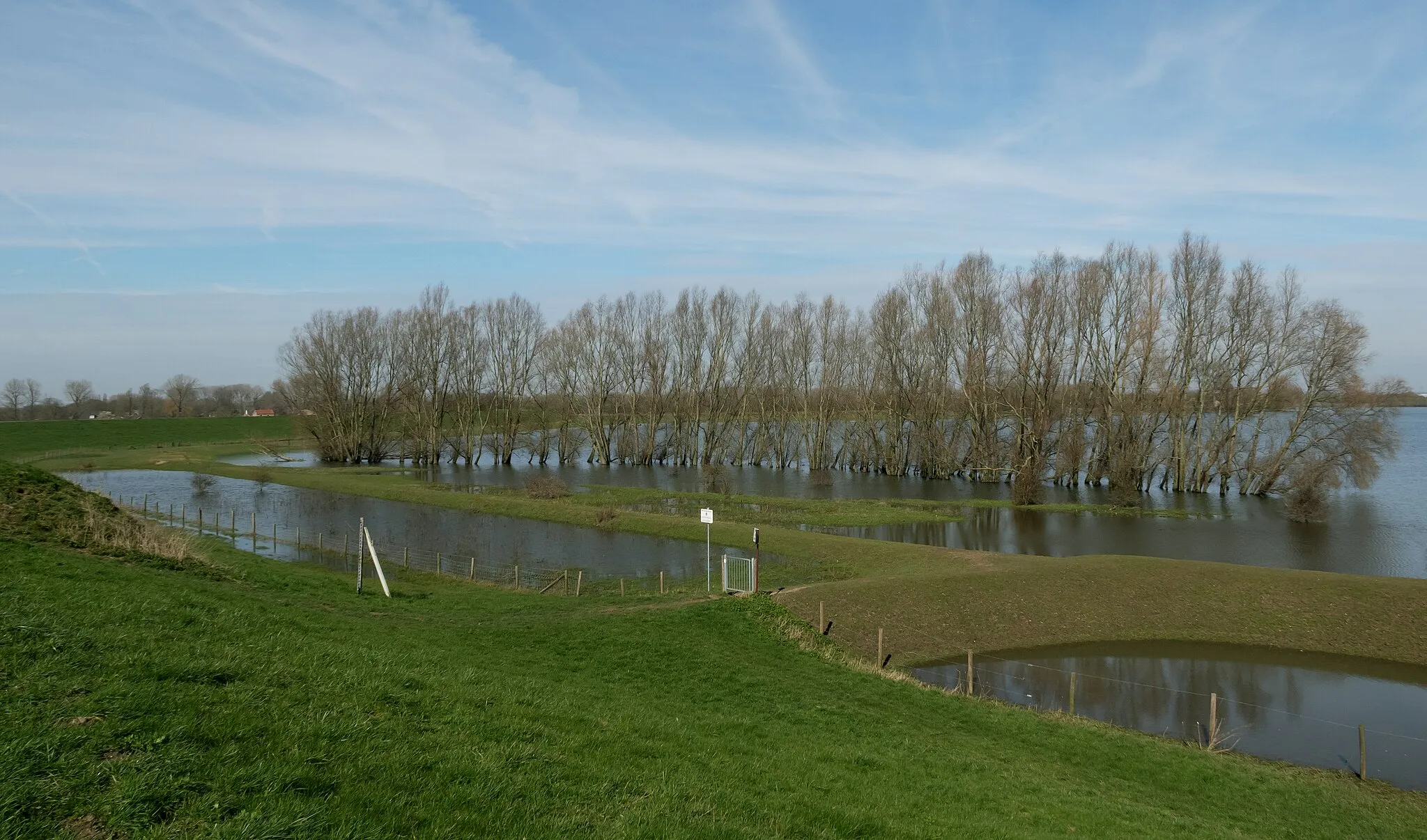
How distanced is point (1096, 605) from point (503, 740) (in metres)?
22.3

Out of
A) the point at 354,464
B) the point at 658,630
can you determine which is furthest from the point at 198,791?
the point at 354,464

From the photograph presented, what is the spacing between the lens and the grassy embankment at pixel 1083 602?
21547mm

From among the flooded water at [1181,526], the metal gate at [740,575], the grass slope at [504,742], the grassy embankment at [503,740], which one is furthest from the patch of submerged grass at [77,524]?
the flooded water at [1181,526]

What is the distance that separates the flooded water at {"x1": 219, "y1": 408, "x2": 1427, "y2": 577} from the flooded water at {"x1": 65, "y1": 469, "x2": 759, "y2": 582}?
1142 centimetres

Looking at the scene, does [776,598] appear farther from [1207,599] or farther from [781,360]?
[781,360]

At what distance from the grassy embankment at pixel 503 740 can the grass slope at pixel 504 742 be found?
0.03 meters

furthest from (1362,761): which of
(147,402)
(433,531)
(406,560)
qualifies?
(147,402)

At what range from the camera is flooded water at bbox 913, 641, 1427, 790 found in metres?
15.5

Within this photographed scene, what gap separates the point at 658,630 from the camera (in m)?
16.8

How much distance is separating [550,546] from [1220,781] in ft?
87.8

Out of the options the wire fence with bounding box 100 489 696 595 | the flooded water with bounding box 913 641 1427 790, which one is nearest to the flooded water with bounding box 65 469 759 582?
the wire fence with bounding box 100 489 696 595

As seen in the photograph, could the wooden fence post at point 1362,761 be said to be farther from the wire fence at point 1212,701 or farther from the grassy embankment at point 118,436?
the grassy embankment at point 118,436

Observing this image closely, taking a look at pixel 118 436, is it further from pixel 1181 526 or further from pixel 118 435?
pixel 1181 526

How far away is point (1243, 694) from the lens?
18.7 m
